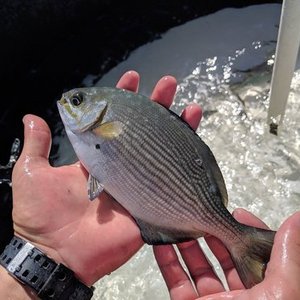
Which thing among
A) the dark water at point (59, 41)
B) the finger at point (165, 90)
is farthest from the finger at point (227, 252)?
the dark water at point (59, 41)

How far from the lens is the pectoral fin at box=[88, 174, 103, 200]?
6.96ft

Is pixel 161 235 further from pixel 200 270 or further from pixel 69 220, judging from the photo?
pixel 69 220

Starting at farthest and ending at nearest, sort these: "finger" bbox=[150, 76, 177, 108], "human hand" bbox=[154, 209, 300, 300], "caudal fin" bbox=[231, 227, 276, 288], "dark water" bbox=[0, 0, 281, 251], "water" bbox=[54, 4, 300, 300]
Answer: "dark water" bbox=[0, 0, 281, 251], "water" bbox=[54, 4, 300, 300], "finger" bbox=[150, 76, 177, 108], "caudal fin" bbox=[231, 227, 276, 288], "human hand" bbox=[154, 209, 300, 300]

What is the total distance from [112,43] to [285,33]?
161cm

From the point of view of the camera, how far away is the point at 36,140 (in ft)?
7.66

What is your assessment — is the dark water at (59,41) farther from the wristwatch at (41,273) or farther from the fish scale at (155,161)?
Answer: the fish scale at (155,161)

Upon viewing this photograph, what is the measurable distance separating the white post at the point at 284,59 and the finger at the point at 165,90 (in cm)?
83

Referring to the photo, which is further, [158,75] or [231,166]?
[158,75]

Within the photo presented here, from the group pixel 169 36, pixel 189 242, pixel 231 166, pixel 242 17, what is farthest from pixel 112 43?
pixel 189 242

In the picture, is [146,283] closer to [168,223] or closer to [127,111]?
[168,223]

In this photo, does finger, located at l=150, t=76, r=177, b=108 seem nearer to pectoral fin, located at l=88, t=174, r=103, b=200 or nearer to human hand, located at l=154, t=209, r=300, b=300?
pectoral fin, located at l=88, t=174, r=103, b=200

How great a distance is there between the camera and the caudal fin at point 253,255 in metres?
1.85

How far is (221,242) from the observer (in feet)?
6.93

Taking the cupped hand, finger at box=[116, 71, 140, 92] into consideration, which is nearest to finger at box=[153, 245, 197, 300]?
the cupped hand
